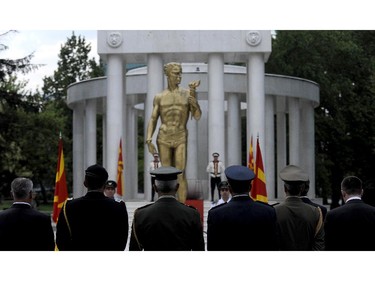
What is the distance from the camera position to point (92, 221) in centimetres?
733

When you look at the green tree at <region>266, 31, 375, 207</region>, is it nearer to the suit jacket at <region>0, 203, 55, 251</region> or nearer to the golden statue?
the golden statue

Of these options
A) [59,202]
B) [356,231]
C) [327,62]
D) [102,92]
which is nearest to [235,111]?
[102,92]

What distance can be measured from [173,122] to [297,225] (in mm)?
14073

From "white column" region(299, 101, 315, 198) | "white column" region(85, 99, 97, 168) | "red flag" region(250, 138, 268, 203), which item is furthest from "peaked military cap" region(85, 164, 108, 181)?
"white column" region(299, 101, 315, 198)

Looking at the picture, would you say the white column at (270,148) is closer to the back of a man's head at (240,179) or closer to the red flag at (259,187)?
the red flag at (259,187)

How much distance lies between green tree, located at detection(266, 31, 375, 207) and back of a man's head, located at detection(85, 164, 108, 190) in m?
37.4

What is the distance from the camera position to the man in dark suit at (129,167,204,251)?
6785 mm

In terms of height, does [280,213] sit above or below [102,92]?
below

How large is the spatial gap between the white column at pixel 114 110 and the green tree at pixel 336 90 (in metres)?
15.6

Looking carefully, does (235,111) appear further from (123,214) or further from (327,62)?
(123,214)

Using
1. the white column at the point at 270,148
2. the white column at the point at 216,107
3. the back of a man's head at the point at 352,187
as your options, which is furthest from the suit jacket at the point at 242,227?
the white column at the point at 270,148

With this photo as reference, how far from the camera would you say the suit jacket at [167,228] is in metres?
6.78

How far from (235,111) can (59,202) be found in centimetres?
2397

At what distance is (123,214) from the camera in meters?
7.44
